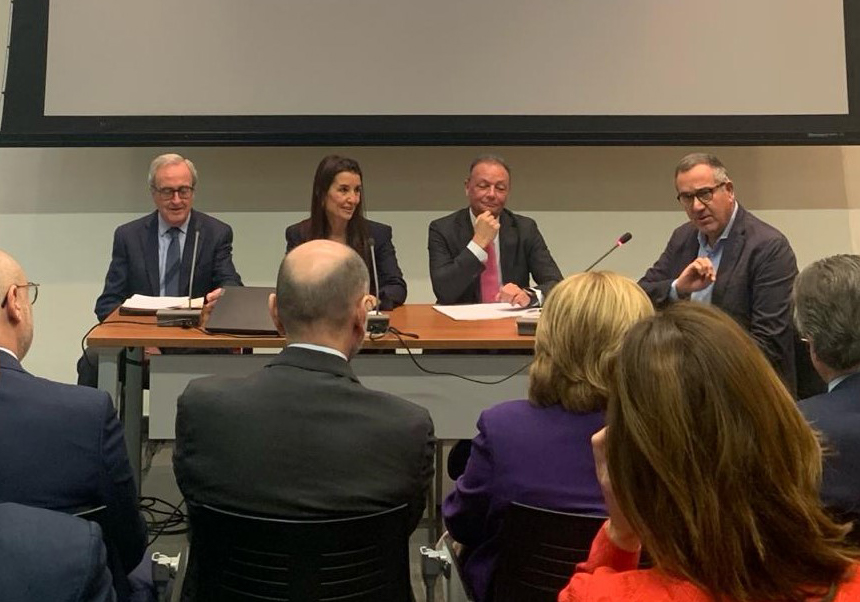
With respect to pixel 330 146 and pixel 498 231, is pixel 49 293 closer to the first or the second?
pixel 330 146

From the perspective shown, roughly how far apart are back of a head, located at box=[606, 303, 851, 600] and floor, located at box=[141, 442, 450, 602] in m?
1.70

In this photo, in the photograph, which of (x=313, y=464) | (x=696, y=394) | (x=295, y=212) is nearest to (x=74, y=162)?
(x=295, y=212)

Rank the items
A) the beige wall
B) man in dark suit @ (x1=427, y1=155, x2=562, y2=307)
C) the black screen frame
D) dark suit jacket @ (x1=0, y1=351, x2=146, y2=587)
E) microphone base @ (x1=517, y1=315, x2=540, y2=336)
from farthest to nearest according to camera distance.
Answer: the beige wall → the black screen frame → man in dark suit @ (x1=427, y1=155, x2=562, y2=307) → microphone base @ (x1=517, y1=315, x2=540, y2=336) → dark suit jacket @ (x1=0, y1=351, x2=146, y2=587)

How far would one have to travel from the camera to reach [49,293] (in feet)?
16.3

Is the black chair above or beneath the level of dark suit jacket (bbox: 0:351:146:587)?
beneath

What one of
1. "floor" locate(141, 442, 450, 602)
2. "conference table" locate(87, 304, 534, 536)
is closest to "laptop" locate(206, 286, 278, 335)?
"conference table" locate(87, 304, 534, 536)

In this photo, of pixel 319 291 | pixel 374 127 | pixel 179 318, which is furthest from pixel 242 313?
pixel 374 127

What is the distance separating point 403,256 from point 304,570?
362cm

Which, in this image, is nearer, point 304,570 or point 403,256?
point 304,570

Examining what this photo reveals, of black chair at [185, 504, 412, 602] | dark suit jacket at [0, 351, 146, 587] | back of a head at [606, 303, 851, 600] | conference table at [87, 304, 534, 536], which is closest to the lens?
back of a head at [606, 303, 851, 600]

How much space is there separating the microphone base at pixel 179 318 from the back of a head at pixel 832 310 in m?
1.88

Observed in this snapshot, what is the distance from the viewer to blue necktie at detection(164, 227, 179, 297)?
3.96 m

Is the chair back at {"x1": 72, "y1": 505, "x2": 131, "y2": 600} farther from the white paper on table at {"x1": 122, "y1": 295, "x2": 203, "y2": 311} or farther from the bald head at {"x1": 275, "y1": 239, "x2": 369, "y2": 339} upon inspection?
the white paper on table at {"x1": 122, "y1": 295, "x2": 203, "y2": 311}

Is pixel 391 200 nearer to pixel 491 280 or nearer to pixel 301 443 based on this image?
pixel 491 280
